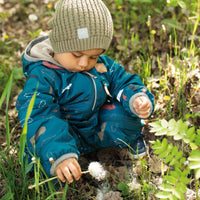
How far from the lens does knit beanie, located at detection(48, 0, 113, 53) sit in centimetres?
166

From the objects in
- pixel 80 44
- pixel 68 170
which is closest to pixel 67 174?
pixel 68 170

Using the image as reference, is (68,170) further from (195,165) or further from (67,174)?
(195,165)

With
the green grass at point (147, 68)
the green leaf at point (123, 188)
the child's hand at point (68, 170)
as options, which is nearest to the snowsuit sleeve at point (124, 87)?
the green grass at point (147, 68)

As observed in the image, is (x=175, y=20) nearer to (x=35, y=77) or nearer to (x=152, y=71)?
(x=152, y=71)

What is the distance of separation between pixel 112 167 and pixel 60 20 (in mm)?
1120

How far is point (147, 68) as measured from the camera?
232cm

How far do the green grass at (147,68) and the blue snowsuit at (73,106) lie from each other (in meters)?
0.16

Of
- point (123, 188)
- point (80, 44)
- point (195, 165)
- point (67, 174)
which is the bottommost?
point (123, 188)

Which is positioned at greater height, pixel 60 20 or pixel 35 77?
pixel 60 20

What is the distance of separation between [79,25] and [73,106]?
23.7 inches

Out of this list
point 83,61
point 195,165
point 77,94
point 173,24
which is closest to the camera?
point 195,165

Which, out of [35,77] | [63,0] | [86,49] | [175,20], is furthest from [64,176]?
[175,20]

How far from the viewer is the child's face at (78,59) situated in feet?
5.71

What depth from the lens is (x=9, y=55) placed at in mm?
3107
